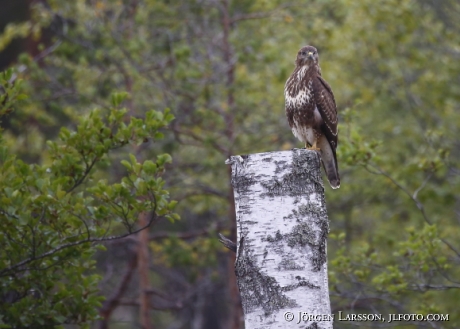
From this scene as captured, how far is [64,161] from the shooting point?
514 centimetres

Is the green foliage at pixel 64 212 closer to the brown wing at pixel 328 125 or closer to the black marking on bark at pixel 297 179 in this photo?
the black marking on bark at pixel 297 179

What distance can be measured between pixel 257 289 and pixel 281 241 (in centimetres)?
30

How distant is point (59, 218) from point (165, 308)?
198 inches

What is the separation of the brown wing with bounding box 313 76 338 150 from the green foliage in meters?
1.73

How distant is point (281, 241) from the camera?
397cm

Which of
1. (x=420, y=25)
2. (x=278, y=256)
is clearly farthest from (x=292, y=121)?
(x=420, y=25)

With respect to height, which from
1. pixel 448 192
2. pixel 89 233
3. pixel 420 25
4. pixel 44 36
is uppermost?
pixel 44 36

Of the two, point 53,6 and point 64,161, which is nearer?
point 64,161

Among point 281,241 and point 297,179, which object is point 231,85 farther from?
point 281,241

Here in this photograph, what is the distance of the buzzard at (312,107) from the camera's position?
20.9 ft

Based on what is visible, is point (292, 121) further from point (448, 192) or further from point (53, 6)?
point (53, 6)

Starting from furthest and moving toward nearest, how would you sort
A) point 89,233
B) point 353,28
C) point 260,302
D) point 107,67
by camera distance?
point 353,28, point 107,67, point 89,233, point 260,302

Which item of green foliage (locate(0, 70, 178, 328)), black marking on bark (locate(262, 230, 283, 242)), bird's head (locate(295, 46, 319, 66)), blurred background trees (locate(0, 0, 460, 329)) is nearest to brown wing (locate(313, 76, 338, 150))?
bird's head (locate(295, 46, 319, 66))

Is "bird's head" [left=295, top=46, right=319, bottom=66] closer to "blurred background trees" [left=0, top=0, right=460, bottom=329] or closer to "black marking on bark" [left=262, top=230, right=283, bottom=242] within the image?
"blurred background trees" [left=0, top=0, right=460, bottom=329]
